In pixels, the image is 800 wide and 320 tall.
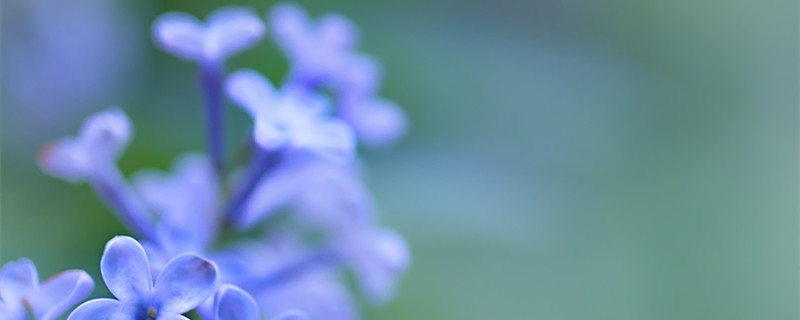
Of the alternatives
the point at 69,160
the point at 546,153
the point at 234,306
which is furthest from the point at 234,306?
the point at 546,153

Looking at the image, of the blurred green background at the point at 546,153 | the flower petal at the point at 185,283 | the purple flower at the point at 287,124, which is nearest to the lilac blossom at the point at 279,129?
the purple flower at the point at 287,124

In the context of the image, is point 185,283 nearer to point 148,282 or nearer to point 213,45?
point 148,282

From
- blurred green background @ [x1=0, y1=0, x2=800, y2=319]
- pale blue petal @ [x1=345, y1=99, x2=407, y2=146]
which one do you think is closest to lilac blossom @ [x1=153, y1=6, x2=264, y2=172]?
pale blue petal @ [x1=345, y1=99, x2=407, y2=146]

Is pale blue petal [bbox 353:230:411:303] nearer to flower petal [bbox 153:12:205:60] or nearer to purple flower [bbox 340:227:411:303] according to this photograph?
purple flower [bbox 340:227:411:303]

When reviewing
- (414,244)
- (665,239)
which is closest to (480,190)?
(414,244)

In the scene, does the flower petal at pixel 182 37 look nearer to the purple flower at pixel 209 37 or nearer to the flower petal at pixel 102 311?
the purple flower at pixel 209 37

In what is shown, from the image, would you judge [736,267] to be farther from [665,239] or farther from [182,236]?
[182,236]

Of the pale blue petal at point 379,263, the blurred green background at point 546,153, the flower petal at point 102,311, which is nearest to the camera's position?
the flower petal at point 102,311

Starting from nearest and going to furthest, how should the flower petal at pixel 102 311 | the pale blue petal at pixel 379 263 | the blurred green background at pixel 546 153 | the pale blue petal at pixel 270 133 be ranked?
the flower petal at pixel 102 311 → the pale blue petal at pixel 270 133 → the pale blue petal at pixel 379 263 → the blurred green background at pixel 546 153
